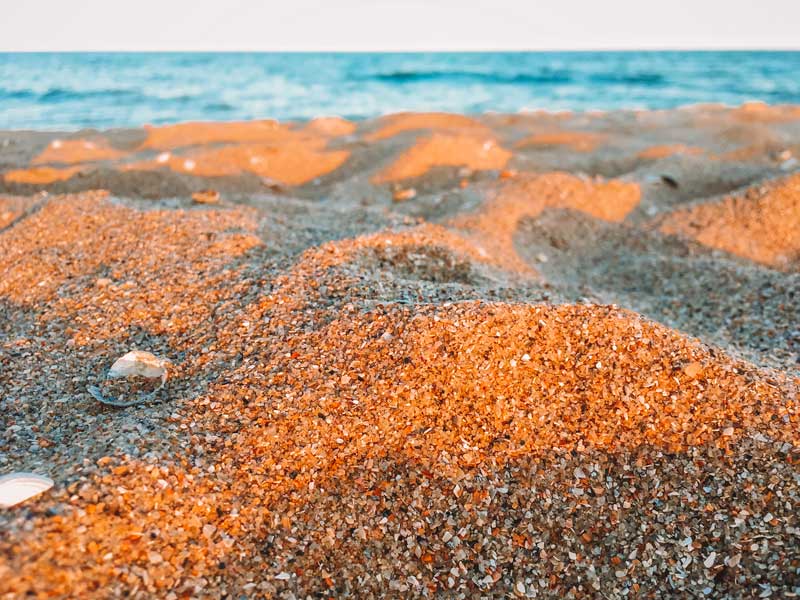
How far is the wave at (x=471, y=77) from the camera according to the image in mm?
23906

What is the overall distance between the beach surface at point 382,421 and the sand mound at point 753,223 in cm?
62

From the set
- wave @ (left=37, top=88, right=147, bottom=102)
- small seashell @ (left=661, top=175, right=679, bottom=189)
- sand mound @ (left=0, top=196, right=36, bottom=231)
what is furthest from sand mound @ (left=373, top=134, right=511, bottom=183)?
wave @ (left=37, top=88, right=147, bottom=102)

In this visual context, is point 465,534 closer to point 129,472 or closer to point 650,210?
point 129,472

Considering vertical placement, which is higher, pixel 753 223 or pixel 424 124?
pixel 424 124

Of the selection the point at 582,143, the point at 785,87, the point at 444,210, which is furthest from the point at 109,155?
the point at 785,87

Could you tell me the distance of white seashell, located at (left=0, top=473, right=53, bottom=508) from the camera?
1535 mm

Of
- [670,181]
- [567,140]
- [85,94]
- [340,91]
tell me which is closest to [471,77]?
[340,91]

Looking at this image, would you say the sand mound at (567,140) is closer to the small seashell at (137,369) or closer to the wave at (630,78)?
the small seashell at (137,369)

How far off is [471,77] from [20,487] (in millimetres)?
26561

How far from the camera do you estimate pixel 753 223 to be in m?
4.69

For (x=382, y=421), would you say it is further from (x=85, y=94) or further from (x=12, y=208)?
(x=85, y=94)

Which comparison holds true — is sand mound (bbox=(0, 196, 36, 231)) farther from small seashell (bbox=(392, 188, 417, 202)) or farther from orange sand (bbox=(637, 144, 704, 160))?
orange sand (bbox=(637, 144, 704, 160))

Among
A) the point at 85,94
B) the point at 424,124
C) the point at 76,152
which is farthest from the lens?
the point at 85,94

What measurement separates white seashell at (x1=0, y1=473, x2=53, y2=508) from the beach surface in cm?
3
